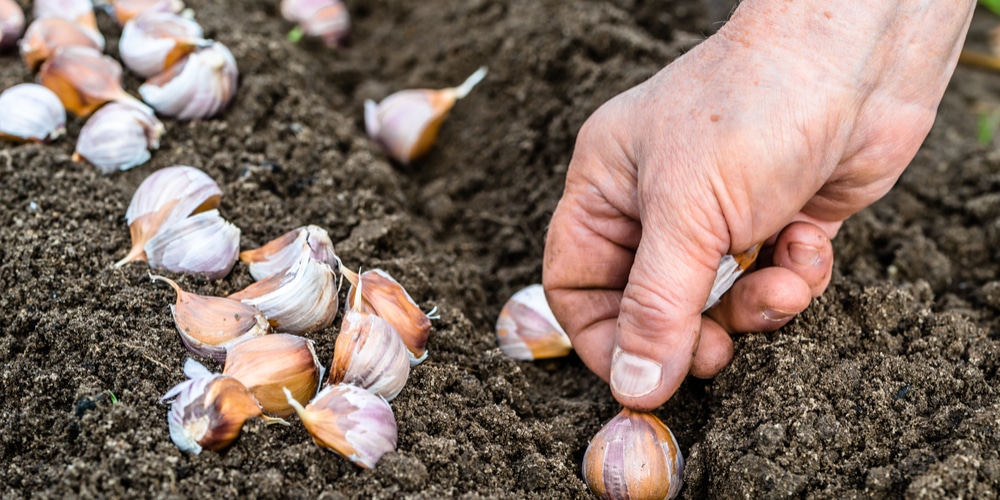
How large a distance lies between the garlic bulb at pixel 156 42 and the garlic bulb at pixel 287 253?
736 millimetres

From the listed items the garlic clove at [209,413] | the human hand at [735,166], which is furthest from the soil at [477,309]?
the human hand at [735,166]

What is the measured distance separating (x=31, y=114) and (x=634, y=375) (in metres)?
1.57

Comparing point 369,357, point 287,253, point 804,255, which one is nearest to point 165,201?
point 287,253

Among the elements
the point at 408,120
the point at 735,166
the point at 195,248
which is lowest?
the point at 408,120

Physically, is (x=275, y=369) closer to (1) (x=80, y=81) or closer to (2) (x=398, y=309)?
(2) (x=398, y=309)

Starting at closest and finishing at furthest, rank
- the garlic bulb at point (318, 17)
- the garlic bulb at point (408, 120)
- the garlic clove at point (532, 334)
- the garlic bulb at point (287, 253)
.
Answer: the garlic bulb at point (287, 253), the garlic clove at point (532, 334), the garlic bulb at point (408, 120), the garlic bulb at point (318, 17)

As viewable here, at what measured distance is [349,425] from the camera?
1308 mm

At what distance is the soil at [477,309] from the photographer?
4.32 ft

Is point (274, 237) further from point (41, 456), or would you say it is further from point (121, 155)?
point (41, 456)

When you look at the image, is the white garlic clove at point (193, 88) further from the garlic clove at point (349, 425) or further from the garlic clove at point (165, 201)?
the garlic clove at point (349, 425)

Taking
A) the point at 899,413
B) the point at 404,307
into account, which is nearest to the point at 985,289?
the point at 899,413

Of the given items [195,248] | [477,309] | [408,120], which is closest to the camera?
[195,248]

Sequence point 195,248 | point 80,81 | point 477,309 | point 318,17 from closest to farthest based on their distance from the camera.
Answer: point 195,248 → point 477,309 → point 80,81 → point 318,17

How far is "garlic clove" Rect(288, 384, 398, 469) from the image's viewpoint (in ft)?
4.27
